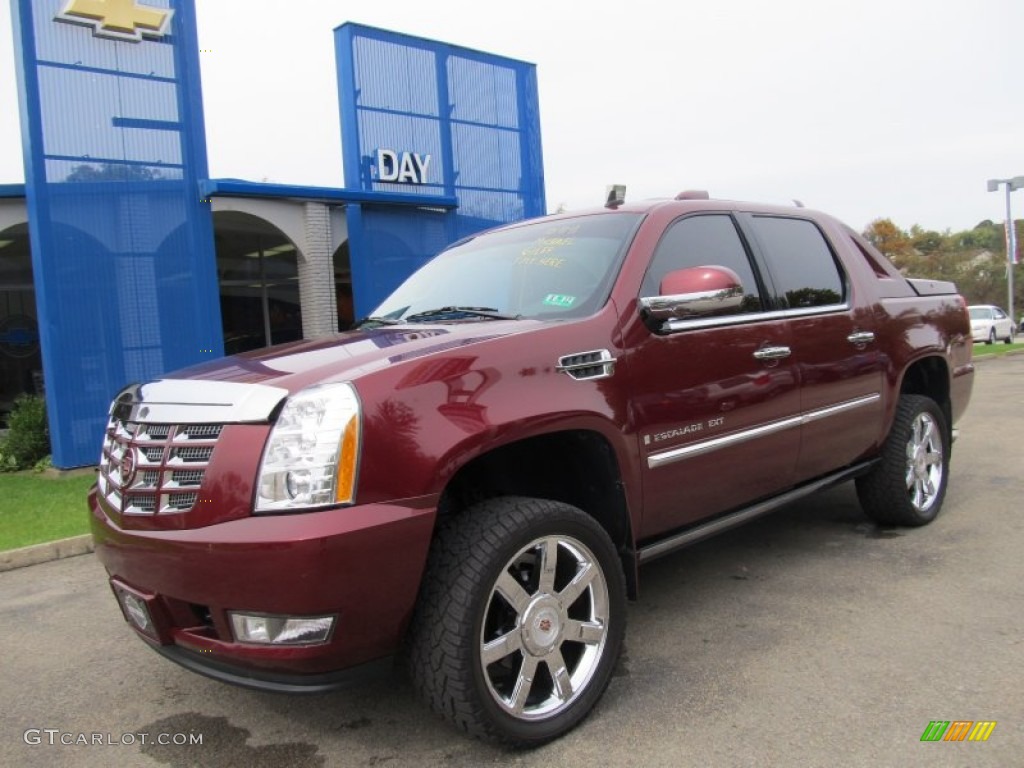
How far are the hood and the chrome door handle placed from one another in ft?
3.81

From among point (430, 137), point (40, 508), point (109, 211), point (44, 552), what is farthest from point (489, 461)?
point (430, 137)

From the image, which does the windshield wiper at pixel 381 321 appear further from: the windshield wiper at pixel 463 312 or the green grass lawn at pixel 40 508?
the green grass lawn at pixel 40 508

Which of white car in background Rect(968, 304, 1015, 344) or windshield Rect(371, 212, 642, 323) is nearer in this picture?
windshield Rect(371, 212, 642, 323)

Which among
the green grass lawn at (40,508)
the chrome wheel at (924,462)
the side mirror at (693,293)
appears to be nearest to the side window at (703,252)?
the side mirror at (693,293)

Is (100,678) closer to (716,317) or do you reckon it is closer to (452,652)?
(452,652)

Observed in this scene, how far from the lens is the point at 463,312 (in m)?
3.41

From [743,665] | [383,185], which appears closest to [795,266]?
[743,665]

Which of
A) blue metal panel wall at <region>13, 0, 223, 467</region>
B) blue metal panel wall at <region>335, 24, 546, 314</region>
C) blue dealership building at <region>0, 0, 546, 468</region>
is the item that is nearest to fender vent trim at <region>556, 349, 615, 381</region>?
blue dealership building at <region>0, 0, 546, 468</region>

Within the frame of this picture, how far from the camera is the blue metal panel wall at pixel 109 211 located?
8281 millimetres

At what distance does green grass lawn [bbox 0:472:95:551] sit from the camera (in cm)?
558

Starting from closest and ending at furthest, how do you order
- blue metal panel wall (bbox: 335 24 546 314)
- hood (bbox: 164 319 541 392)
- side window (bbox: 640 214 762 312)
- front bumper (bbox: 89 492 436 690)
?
front bumper (bbox: 89 492 436 690) < hood (bbox: 164 319 541 392) < side window (bbox: 640 214 762 312) < blue metal panel wall (bbox: 335 24 546 314)

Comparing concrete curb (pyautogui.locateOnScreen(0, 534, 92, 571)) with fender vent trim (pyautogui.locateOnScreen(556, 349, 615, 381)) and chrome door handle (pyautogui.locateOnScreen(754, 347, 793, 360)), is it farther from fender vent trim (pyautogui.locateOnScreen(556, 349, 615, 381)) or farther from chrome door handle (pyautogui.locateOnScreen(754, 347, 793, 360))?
chrome door handle (pyautogui.locateOnScreen(754, 347, 793, 360))

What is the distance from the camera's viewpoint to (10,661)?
11.8 ft

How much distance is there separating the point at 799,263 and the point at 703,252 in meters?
0.80
